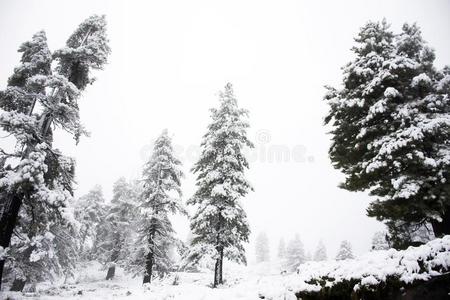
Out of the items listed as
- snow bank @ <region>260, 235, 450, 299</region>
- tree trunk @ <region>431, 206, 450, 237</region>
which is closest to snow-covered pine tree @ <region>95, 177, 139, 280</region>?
snow bank @ <region>260, 235, 450, 299</region>

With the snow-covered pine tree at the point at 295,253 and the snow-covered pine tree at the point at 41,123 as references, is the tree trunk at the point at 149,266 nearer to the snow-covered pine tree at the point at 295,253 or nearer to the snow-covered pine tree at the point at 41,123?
the snow-covered pine tree at the point at 41,123

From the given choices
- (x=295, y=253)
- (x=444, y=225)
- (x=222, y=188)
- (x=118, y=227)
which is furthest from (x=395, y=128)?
(x=295, y=253)

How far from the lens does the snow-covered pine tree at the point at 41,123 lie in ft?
33.4

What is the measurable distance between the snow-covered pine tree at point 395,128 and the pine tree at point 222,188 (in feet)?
21.2

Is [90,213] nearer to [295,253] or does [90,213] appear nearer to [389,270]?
[389,270]

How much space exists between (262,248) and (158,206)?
7095 centimetres

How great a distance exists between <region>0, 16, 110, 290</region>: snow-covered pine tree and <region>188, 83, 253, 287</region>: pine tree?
309 inches

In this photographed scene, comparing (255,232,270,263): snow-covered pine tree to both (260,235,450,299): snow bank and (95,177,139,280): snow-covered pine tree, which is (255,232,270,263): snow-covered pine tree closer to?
(95,177,139,280): snow-covered pine tree

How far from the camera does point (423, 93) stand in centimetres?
1167

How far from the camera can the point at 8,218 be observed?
1045 cm

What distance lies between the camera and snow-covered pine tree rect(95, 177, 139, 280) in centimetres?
3023

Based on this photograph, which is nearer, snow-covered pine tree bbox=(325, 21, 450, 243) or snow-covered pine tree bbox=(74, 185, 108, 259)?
snow-covered pine tree bbox=(325, 21, 450, 243)

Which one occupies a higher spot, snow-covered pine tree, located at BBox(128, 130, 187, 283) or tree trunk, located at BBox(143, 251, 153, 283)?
snow-covered pine tree, located at BBox(128, 130, 187, 283)

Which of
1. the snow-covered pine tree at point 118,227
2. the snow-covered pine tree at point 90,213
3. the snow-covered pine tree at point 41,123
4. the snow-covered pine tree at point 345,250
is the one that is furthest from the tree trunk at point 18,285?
the snow-covered pine tree at point 345,250
